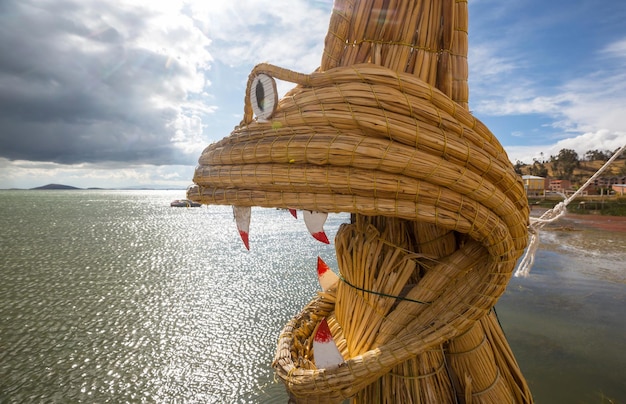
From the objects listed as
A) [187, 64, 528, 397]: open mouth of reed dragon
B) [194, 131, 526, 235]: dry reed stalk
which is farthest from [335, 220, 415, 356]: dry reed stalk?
[194, 131, 526, 235]: dry reed stalk

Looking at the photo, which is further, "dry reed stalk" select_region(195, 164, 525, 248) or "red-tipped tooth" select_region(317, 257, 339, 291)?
"red-tipped tooth" select_region(317, 257, 339, 291)

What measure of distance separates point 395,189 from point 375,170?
0.08m

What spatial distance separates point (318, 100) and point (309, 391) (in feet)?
3.28

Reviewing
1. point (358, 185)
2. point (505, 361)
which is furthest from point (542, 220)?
point (358, 185)

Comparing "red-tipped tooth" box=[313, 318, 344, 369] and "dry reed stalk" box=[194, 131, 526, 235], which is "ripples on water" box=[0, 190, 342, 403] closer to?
"red-tipped tooth" box=[313, 318, 344, 369]

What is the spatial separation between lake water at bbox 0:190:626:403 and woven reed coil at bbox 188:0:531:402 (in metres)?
4.53

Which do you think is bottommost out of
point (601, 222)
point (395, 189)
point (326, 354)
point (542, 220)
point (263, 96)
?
point (601, 222)

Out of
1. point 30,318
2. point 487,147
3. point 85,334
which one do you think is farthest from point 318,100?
point 30,318

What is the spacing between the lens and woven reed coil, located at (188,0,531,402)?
96 cm

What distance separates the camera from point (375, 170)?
37.7 inches

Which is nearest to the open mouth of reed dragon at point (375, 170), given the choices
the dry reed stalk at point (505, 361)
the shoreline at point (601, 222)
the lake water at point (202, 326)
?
the dry reed stalk at point (505, 361)

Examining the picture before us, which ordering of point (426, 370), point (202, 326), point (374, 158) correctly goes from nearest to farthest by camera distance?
1. point (374, 158)
2. point (426, 370)
3. point (202, 326)

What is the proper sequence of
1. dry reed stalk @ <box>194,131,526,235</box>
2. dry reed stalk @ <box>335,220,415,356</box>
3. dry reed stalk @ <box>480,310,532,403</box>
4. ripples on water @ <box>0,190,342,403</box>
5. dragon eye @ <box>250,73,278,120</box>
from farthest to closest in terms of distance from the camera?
1. ripples on water @ <box>0,190,342,403</box>
2. dry reed stalk @ <box>480,310,532,403</box>
3. dry reed stalk @ <box>335,220,415,356</box>
4. dragon eye @ <box>250,73,278,120</box>
5. dry reed stalk @ <box>194,131,526,235</box>

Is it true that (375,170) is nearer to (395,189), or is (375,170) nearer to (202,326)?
(395,189)
